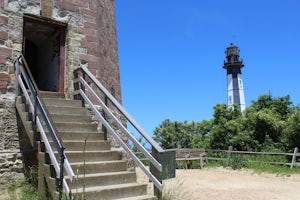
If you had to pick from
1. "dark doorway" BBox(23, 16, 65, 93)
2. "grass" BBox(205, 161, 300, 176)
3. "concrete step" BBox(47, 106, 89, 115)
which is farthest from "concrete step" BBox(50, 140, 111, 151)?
"grass" BBox(205, 161, 300, 176)

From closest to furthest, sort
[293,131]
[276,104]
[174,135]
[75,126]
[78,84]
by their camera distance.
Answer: [75,126]
[78,84]
[293,131]
[276,104]
[174,135]

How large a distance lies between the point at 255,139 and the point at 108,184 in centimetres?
1400

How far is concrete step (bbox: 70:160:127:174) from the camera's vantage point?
15.8 ft

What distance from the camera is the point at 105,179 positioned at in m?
4.77

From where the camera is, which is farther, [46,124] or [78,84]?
[78,84]

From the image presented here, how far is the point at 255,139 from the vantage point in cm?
1723

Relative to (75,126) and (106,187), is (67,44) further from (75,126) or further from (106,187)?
(106,187)

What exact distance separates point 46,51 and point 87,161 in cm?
425

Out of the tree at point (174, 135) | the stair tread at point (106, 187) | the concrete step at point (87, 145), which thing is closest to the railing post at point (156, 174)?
the stair tread at point (106, 187)

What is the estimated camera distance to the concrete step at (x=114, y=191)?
428cm

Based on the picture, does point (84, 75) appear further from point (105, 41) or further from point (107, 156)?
point (107, 156)

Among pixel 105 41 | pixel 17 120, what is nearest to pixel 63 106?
pixel 17 120

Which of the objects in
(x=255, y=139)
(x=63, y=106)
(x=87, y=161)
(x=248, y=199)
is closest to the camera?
(x=87, y=161)

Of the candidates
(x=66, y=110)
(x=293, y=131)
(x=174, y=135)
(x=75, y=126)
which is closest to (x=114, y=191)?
(x=75, y=126)
